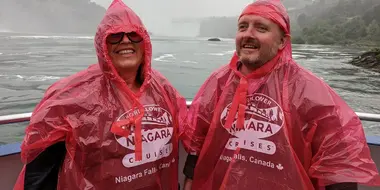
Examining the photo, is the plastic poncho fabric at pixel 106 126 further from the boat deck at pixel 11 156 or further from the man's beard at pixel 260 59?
the boat deck at pixel 11 156

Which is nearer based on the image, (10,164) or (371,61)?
(10,164)

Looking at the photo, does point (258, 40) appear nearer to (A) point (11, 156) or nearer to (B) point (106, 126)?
(B) point (106, 126)

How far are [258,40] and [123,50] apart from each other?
0.64 meters

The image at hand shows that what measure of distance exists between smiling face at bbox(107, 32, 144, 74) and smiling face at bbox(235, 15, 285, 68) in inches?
19.9

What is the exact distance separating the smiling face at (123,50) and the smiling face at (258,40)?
1.66 ft

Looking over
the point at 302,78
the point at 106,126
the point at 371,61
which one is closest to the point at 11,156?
the point at 106,126

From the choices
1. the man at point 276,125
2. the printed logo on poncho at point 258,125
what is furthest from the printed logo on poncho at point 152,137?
the printed logo on poncho at point 258,125

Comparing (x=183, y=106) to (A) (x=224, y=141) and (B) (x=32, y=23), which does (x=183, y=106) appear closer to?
(A) (x=224, y=141)

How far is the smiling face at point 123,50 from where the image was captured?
5.34ft

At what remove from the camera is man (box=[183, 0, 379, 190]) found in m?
1.45

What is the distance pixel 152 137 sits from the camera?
5.54 feet

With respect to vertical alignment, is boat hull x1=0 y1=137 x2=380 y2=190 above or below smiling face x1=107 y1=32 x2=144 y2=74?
below

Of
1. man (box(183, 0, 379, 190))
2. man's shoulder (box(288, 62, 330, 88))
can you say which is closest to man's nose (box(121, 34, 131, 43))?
man (box(183, 0, 379, 190))

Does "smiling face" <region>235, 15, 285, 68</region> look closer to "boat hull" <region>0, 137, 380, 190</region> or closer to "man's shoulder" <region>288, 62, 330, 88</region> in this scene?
"man's shoulder" <region>288, 62, 330, 88</region>
